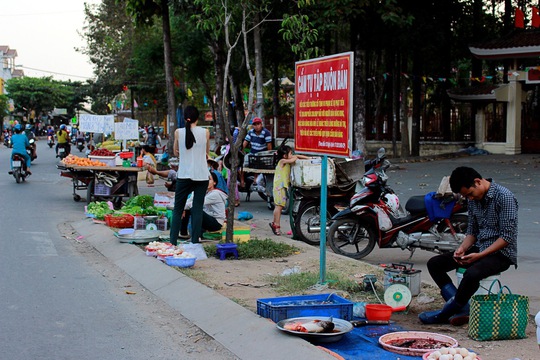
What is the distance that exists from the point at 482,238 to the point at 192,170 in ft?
15.8

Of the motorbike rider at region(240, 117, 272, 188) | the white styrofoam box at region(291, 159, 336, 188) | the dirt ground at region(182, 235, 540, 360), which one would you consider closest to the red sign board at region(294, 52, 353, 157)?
the dirt ground at region(182, 235, 540, 360)

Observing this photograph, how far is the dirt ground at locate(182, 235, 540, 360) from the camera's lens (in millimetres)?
5949

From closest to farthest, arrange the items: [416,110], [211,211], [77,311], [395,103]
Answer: [77,311], [211,211], [416,110], [395,103]

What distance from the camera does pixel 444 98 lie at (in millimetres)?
35250

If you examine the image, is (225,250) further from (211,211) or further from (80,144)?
(80,144)

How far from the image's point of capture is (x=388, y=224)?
10094 millimetres

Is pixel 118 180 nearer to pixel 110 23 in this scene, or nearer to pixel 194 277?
pixel 194 277

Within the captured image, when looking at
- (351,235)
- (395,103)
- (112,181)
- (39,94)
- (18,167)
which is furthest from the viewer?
(39,94)

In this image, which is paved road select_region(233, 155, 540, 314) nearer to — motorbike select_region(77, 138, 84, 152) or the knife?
the knife

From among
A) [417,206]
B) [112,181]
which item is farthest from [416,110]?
[417,206]

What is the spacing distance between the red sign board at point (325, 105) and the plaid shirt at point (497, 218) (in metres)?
1.45

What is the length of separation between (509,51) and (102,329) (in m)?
25.4

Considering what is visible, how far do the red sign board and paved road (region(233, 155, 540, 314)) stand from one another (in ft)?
7.72

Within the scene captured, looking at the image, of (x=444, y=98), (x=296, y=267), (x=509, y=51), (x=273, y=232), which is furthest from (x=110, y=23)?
(x=296, y=267)
